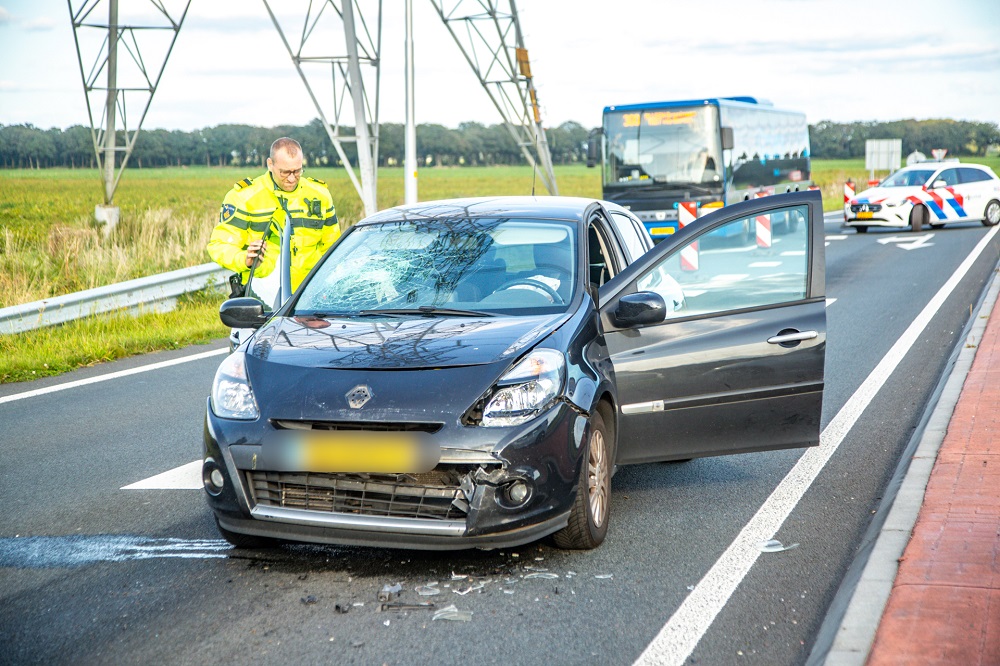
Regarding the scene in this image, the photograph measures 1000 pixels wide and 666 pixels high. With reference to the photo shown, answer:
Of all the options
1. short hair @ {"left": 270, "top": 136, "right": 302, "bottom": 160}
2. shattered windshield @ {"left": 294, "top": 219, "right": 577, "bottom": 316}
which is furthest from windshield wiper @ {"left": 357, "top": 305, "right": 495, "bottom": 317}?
short hair @ {"left": 270, "top": 136, "right": 302, "bottom": 160}

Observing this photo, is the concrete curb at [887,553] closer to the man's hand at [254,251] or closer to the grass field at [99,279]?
the man's hand at [254,251]

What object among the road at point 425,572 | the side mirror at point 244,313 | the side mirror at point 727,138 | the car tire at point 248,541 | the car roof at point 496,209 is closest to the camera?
the road at point 425,572

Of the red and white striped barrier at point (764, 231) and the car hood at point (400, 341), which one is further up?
the red and white striped barrier at point (764, 231)

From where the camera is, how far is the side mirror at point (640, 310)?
5043 millimetres

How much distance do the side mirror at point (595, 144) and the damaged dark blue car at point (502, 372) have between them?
16476 mm

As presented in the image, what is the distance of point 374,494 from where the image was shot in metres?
4.26

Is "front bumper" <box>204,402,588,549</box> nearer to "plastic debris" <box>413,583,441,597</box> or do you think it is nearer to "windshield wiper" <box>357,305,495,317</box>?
"plastic debris" <box>413,583,441,597</box>

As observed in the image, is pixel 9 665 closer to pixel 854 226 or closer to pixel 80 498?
pixel 80 498

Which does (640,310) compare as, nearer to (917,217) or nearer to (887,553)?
(887,553)

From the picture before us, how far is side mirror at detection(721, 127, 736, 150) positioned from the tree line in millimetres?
2856

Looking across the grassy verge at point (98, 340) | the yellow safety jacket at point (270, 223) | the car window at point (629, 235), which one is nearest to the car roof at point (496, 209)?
the car window at point (629, 235)

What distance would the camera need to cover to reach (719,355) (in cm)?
530

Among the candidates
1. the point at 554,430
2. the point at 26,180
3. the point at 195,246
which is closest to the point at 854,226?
the point at 195,246

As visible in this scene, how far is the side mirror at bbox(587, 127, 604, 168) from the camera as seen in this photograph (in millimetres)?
22703
